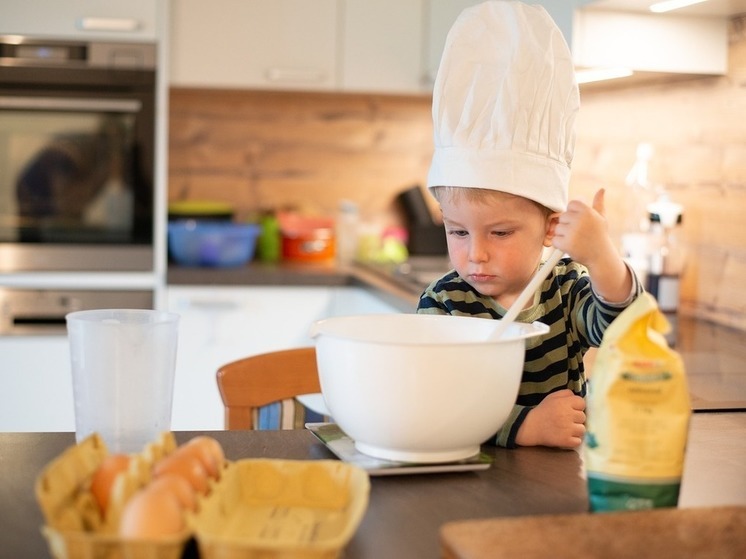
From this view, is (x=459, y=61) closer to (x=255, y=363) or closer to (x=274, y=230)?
(x=255, y=363)

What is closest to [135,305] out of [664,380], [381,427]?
[381,427]

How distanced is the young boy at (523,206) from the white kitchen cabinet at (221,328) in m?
1.58

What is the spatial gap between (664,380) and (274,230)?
260 cm

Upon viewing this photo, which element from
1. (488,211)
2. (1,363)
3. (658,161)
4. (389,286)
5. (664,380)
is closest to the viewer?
(664,380)

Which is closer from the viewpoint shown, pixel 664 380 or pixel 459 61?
pixel 664 380

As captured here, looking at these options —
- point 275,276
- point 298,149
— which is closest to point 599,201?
point 275,276

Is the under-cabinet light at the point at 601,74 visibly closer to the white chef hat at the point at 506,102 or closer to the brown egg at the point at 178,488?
the white chef hat at the point at 506,102

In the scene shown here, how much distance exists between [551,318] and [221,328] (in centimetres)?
175

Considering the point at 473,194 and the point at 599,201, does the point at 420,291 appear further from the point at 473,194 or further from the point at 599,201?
the point at 599,201

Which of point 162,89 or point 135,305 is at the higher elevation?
point 162,89

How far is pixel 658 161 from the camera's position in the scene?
2.48 m

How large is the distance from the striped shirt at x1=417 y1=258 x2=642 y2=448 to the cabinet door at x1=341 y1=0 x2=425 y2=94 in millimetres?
1851

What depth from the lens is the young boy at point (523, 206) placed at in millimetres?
1084

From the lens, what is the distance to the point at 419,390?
89 cm
